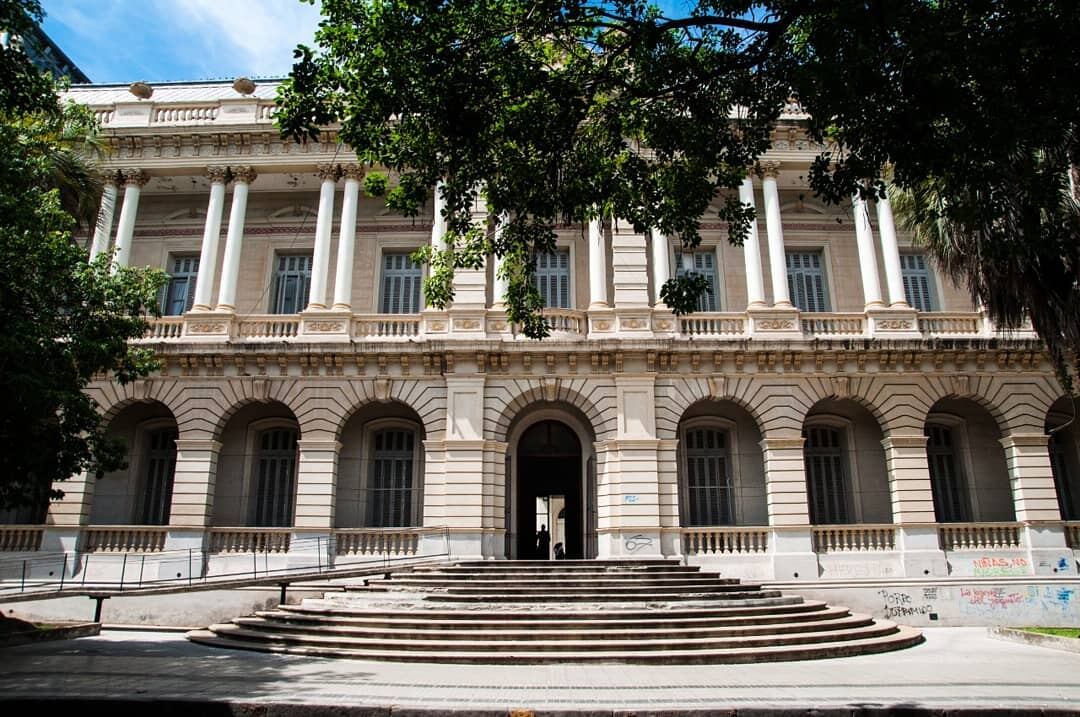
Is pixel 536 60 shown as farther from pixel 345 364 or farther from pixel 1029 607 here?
pixel 1029 607

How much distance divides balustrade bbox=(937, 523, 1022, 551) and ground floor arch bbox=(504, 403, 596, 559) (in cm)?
843

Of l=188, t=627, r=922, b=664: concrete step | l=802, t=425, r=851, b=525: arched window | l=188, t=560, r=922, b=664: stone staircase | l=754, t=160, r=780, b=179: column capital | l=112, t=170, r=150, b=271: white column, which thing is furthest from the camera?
l=754, t=160, r=780, b=179: column capital

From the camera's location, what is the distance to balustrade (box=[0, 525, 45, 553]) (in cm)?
1800

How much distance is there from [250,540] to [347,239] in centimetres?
800

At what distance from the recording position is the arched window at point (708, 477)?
63.7 ft

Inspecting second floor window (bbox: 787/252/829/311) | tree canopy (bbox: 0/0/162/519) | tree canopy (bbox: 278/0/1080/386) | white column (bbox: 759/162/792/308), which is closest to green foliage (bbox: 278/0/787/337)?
tree canopy (bbox: 278/0/1080/386)

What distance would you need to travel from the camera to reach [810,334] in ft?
62.8

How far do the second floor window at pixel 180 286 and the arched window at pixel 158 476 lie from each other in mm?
3461

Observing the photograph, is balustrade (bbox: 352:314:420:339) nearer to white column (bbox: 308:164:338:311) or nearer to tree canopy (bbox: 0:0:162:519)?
white column (bbox: 308:164:338:311)

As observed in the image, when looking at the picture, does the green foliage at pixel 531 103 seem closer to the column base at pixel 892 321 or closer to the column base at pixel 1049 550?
the column base at pixel 892 321

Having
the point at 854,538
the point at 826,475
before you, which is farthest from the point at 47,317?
the point at 826,475

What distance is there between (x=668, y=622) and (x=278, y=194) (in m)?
16.7

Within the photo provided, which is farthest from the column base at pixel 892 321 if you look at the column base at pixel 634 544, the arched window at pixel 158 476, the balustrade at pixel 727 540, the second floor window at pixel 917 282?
the arched window at pixel 158 476

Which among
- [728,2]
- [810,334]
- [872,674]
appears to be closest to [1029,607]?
[810,334]
